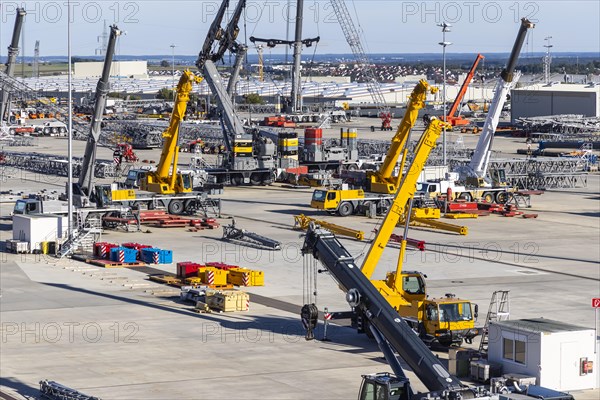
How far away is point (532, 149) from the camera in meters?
115

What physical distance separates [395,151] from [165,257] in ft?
65.1

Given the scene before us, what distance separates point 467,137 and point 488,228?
68.0 meters

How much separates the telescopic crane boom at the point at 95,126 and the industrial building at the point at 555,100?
3363 inches

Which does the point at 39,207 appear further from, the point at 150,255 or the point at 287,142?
the point at 287,142

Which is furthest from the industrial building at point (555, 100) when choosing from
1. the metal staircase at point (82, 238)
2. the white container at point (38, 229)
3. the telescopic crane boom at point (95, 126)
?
the white container at point (38, 229)

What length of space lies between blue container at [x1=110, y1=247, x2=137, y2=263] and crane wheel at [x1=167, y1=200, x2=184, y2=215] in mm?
16510

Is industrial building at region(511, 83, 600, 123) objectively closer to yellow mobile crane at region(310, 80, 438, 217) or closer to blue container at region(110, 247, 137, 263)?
yellow mobile crane at region(310, 80, 438, 217)

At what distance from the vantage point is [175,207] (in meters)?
72.1

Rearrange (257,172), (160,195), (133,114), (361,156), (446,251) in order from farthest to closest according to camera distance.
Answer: (133,114)
(361,156)
(257,172)
(160,195)
(446,251)

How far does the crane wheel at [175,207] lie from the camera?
7206cm

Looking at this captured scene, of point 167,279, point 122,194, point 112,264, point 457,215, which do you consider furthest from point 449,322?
point 122,194

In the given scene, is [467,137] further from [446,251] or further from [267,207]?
[446,251]

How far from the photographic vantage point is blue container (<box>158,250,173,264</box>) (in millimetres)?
55125

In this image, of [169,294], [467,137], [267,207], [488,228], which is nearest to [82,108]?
[467,137]
